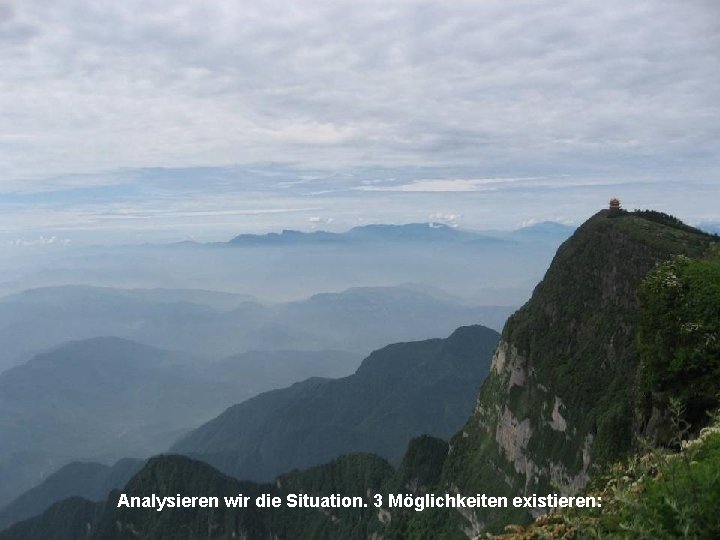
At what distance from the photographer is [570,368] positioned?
233 ft

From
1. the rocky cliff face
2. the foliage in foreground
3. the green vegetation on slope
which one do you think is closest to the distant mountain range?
the green vegetation on slope

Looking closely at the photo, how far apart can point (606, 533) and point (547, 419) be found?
6839 cm

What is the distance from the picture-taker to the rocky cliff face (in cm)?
6226

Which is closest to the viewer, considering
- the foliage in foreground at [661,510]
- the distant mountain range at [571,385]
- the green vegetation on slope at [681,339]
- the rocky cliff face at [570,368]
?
the foliage in foreground at [661,510]

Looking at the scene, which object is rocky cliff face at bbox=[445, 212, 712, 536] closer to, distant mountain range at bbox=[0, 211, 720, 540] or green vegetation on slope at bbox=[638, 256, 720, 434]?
distant mountain range at bbox=[0, 211, 720, 540]

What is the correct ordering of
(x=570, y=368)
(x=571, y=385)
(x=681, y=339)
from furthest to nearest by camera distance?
(x=570, y=368), (x=571, y=385), (x=681, y=339)

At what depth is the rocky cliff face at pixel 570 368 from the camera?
2451 inches

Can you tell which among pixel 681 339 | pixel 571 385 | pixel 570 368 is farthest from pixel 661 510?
pixel 570 368

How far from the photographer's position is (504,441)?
84.6 m

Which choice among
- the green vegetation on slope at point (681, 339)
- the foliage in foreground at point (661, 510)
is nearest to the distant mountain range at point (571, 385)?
the green vegetation on slope at point (681, 339)

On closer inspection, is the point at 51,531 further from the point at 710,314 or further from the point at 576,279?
the point at 710,314

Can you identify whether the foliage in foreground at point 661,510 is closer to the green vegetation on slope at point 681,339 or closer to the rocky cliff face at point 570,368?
the green vegetation on slope at point 681,339

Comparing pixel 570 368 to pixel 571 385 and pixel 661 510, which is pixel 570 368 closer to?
pixel 571 385

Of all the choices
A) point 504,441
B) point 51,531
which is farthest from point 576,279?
point 51,531
